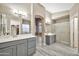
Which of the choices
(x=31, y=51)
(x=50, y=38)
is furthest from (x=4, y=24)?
(x=50, y=38)

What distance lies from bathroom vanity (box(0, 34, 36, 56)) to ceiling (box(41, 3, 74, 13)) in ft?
4.43

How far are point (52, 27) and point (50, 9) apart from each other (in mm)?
706

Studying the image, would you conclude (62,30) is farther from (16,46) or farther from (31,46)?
(16,46)

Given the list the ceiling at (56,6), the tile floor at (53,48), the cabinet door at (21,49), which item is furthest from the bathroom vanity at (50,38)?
the cabinet door at (21,49)

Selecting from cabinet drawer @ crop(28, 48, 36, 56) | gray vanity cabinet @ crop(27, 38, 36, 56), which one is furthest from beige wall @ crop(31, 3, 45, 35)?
cabinet drawer @ crop(28, 48, 36, 56)

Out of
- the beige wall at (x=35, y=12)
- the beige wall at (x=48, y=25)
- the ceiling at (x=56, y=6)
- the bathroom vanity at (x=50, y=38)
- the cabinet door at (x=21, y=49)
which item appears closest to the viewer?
the cabinet door at (x=21, y=49)

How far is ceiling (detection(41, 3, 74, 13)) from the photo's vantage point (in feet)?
11.2

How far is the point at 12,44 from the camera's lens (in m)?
2.65

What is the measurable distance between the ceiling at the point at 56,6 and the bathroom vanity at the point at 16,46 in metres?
1.35

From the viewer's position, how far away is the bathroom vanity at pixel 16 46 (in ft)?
7.91

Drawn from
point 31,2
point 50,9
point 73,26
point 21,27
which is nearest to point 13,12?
point 21,27

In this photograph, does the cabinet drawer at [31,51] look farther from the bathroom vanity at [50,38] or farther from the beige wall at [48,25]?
the beige wall at [48,25]

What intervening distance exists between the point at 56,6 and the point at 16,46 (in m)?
2.00

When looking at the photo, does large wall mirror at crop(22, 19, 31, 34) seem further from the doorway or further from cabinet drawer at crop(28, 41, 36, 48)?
cabinet drawer at crop(28, 41, 36, 48)
